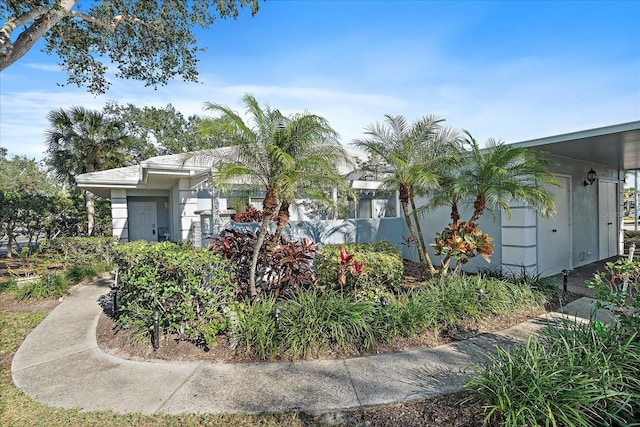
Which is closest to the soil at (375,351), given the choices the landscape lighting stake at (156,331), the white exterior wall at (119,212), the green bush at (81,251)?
the landscape lighting stake at (156,331)

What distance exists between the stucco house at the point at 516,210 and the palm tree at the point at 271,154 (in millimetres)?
1113

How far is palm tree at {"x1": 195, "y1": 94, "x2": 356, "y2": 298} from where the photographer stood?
16.2 ft

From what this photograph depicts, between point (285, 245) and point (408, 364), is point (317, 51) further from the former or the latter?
point (408, 364)

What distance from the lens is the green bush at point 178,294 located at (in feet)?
14.0

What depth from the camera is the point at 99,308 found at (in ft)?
21.0

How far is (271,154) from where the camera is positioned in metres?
4.98

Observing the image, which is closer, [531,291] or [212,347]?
[212,347]

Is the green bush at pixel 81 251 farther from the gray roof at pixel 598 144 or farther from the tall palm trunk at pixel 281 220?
the gray roof at pixel 598 144

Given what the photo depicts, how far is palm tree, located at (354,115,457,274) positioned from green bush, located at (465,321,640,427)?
378 cm

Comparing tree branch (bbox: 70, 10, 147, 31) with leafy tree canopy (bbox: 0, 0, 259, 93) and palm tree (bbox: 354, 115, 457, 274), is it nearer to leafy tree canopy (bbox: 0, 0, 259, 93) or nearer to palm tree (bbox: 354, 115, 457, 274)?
leafy tree canopy (bbox: 0, 0, 259, 93)

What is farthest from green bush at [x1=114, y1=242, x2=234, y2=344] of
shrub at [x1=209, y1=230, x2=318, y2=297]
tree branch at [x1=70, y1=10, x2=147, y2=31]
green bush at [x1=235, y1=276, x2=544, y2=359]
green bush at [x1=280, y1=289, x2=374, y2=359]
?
tree branch at [x1=70, y1=10, x2=147, y2=31]

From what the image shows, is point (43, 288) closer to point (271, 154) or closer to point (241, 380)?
point (271, 154)

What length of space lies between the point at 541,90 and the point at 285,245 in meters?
8.01

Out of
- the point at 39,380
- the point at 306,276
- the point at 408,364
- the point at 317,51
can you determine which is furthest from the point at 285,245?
the point at 317,51
